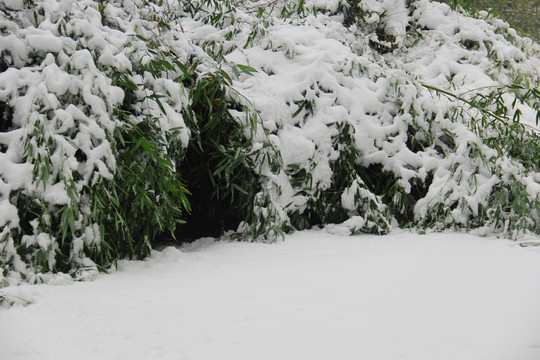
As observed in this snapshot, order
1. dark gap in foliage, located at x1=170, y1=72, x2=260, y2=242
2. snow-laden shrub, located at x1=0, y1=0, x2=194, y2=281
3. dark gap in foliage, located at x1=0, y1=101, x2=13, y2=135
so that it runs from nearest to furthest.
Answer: snow-laden shrub, located at x1=0, y1=0, x2=194, y2=281 → dark gap in foliage, located at x1=0, y1=101, x2=13, y2=135 → dark gap in foliage, located at x1=170, y1=72, x2=260, y2=242

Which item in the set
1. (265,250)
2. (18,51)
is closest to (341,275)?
(265,250)

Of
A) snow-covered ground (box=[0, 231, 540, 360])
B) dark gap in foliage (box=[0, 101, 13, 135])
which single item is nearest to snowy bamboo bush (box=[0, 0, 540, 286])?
dark gap in foliage (box=[0, 101, 13, 135])

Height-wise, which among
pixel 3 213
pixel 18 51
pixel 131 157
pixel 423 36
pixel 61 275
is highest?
pixel 423 36

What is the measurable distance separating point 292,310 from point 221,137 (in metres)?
1.44

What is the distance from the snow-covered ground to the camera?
1.51 meters

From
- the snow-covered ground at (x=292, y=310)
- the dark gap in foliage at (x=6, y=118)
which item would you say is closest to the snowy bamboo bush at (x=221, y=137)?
the dark gap in foliage at (x=6, y=118)

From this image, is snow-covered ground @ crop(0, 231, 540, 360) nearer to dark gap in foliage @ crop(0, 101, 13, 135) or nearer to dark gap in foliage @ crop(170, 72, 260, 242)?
dark gap in foliage @ crop(170, 72, 260, 242)

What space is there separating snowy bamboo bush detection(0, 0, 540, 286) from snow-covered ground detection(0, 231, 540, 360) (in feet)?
1.07

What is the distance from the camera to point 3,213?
7.04 feet

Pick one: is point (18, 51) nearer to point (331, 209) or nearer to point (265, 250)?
point (265, 250)

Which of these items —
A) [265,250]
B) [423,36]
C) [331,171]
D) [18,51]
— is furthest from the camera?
[423,36]

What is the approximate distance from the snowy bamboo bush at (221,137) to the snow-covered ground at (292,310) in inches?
12.9

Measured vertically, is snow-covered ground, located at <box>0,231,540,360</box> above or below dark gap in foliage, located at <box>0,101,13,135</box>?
below

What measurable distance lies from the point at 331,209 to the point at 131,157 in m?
1.36
